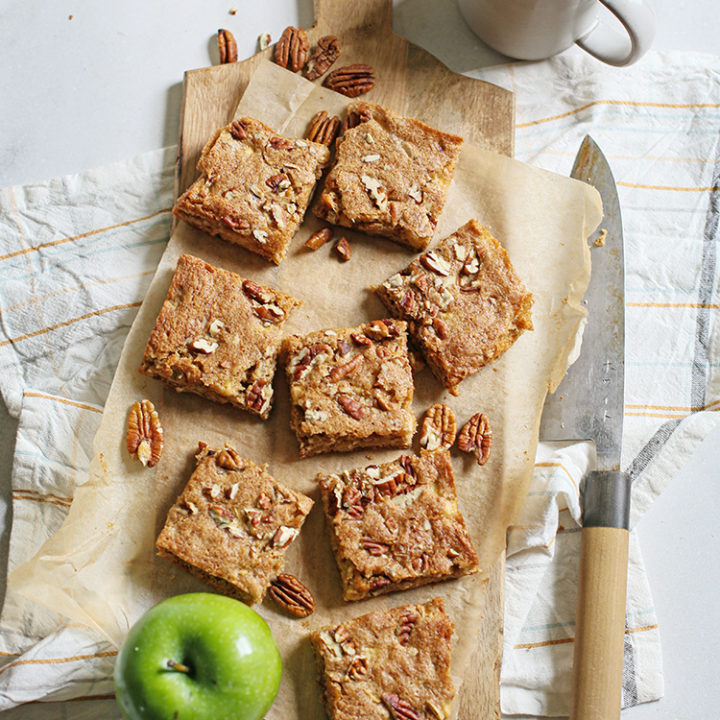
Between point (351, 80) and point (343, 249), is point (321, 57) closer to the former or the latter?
point (351, 80)

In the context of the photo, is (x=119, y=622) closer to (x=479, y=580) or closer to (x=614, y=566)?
(x=479, y=580)

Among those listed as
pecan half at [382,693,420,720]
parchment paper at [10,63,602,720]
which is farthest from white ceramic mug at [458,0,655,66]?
pecan half at [382,693,420,720]

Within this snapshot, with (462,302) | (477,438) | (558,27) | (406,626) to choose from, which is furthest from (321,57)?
(406,626)

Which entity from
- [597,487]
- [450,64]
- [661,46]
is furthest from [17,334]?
[661,46]

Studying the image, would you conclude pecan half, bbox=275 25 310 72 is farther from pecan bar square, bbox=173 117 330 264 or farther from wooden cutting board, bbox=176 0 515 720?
pecan bar square, bbox=173 117 330 264

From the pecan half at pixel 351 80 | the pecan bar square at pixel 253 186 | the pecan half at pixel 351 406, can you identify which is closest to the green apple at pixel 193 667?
the pecan half at pixel 351 406

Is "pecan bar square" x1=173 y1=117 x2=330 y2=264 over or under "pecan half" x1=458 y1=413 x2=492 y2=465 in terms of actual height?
over
